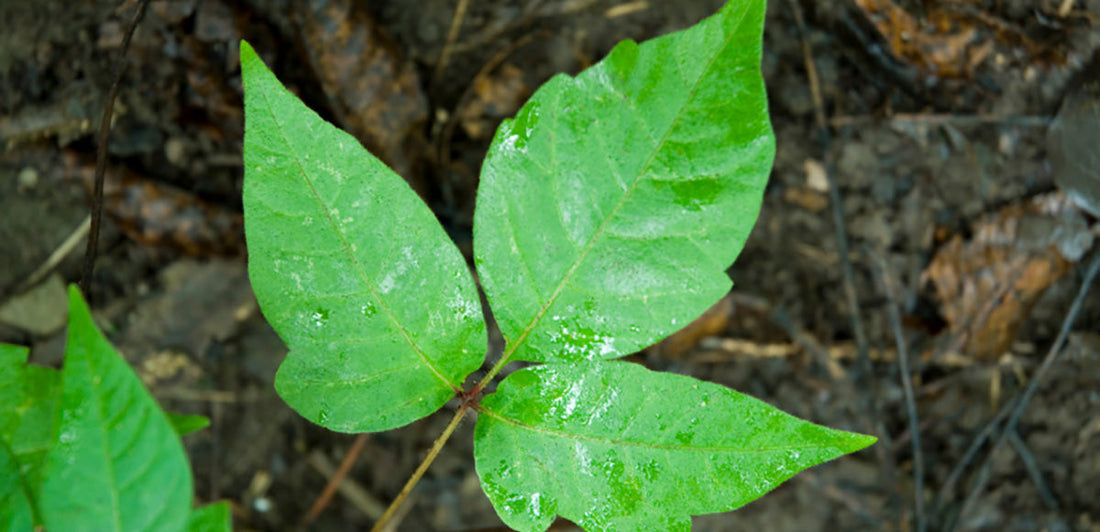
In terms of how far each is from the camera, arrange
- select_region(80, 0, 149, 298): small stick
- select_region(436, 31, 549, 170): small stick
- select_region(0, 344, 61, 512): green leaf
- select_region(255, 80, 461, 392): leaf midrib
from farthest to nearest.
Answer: select_region(436, 31, 549, 170): small stick
select_region(80, 0, 149, 298): small stick
select_region(0, 344, 61, 512): green leaf
select_region(255, 80, 461, 392): leaf midrib

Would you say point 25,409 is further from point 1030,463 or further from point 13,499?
point 1030,463

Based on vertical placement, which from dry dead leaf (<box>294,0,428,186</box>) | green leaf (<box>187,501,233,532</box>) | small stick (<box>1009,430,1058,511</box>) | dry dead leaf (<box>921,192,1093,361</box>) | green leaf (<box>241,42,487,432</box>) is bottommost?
small stick (<box>1009,430,1058,511</box>)

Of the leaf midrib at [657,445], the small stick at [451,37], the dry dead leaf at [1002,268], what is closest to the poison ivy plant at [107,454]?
the leaf midrib at [657,445]

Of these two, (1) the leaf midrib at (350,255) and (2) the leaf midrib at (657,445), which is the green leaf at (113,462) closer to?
(1) the leaf midrib at (350,255)

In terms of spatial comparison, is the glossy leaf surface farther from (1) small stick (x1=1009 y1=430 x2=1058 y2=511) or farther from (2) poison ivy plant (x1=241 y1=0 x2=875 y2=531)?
(1) small stick (x1=1009 y1=430 x2=1058 y2=511)

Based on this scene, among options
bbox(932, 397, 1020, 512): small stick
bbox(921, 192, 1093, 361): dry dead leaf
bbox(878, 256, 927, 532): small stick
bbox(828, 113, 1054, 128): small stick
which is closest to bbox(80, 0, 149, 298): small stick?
bbox(828, 113, 1054, 128): small stick

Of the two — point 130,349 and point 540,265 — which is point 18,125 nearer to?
point 130,349

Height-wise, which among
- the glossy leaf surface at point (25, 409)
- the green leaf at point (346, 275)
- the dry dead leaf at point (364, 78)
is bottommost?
the glossy leaf surface at point (25, 409)
